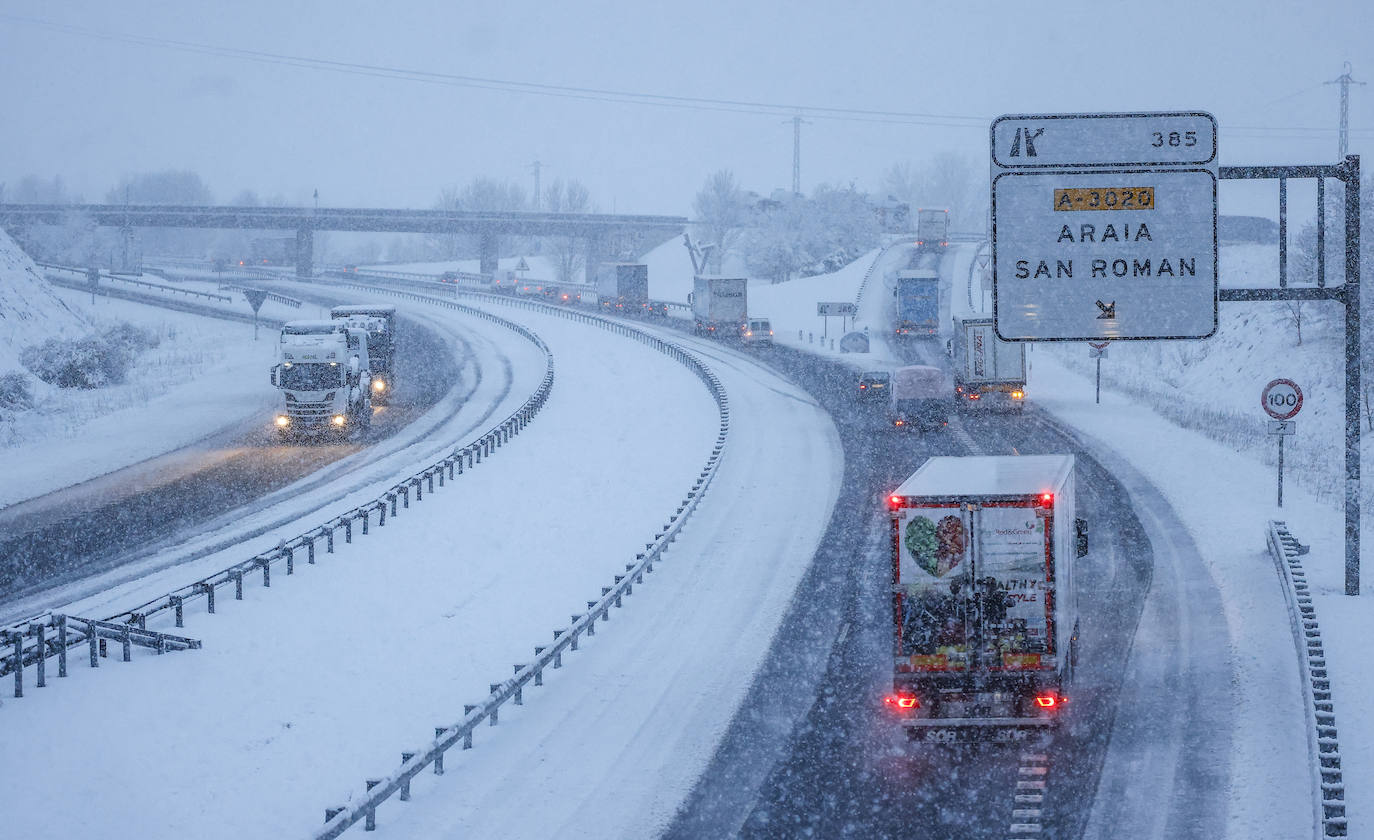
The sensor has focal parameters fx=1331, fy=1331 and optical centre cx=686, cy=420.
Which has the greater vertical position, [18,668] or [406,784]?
[18,668]

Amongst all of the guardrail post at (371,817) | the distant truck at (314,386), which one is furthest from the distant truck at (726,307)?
the guardrail post at (371,817)

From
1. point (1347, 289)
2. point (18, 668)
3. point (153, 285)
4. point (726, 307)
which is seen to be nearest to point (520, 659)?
point (18, 668)

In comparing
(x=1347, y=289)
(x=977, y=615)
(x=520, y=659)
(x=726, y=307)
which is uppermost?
(x=726, y=307)

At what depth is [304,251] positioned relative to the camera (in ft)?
437

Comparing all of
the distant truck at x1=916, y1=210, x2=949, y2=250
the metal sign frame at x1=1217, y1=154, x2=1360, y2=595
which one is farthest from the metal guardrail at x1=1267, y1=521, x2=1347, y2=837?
the distant truck at x1=916, y1=210, x2=949, y2=250

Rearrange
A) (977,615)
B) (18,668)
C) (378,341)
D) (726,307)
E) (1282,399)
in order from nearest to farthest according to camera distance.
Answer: (977,615)
(18,668)
(1282,399)
(378,341)
(726,307)

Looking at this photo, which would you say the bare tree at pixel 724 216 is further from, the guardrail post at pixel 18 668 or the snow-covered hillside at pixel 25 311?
the guardrail post at pixel 18 668

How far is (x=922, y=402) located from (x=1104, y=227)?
25.9 m

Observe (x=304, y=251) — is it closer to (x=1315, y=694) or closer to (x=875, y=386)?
(x=875, y=386)

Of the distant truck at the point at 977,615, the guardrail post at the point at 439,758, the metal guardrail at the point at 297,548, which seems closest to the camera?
the guardrail post at the point at 439,758

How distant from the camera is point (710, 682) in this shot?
17.2 m

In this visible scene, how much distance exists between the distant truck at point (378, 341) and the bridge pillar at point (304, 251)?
83423 millimetres

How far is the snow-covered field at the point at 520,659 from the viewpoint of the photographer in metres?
13.1

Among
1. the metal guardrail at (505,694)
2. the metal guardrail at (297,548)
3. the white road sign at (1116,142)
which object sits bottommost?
the metal guardrail at (505,694)
